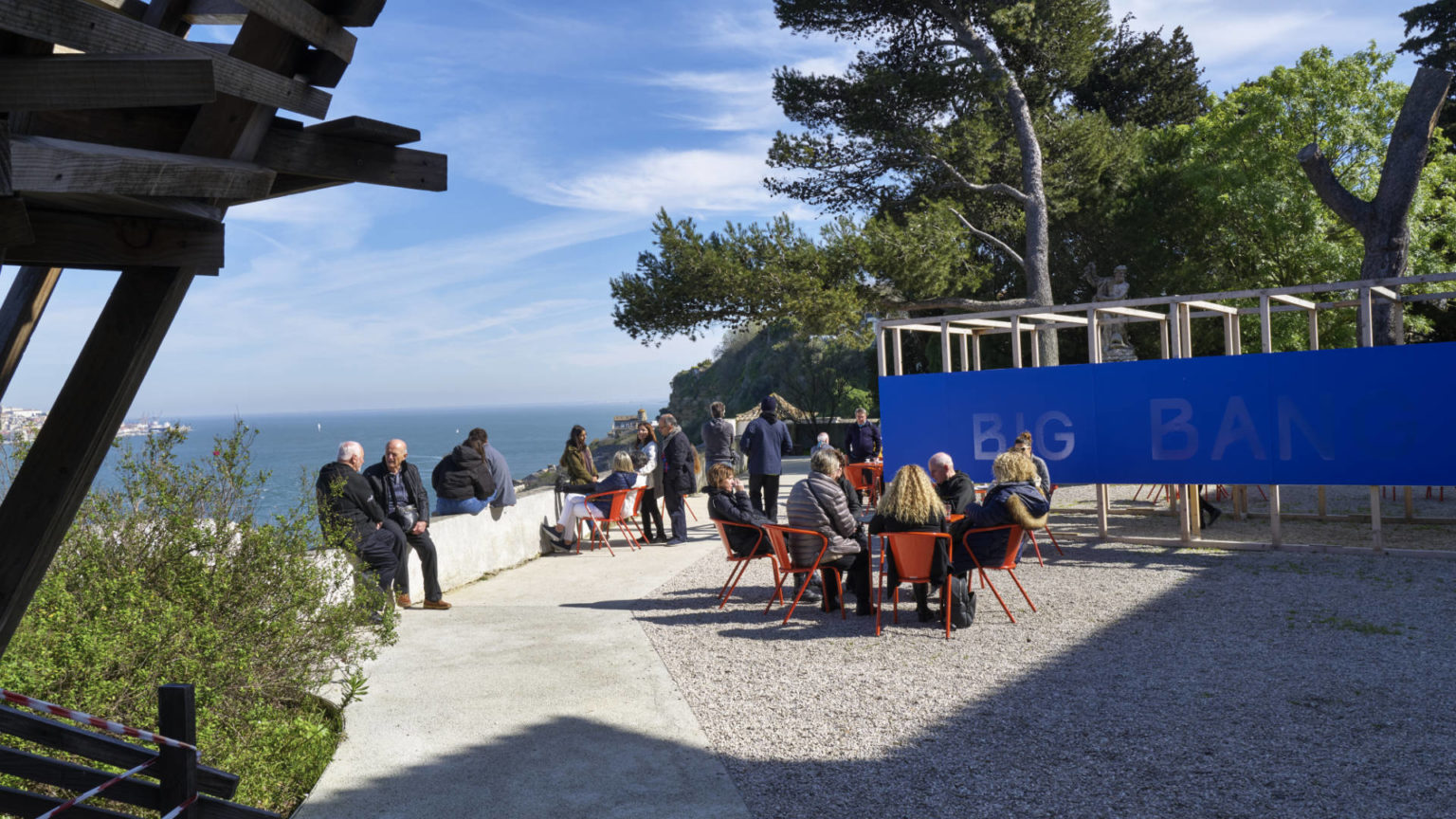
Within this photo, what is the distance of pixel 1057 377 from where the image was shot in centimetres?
1011

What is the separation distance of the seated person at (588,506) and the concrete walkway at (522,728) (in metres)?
2.82

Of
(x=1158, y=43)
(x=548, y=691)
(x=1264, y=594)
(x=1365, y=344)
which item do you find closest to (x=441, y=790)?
(x=548, y=691)

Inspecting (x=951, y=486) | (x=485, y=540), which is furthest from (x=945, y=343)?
(x=485, y=540)

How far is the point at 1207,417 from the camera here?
9336 mm

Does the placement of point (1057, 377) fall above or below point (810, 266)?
below

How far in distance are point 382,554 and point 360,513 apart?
349 mm

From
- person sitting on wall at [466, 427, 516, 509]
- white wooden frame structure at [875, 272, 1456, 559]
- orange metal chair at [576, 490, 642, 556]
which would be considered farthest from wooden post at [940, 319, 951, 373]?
person sitting on wall at [466, 427, 516, 509]

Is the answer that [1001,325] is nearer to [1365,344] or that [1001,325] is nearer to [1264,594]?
[1365,344]

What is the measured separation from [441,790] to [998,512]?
4.03 m

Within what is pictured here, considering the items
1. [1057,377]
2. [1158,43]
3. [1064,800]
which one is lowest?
[1064,800]

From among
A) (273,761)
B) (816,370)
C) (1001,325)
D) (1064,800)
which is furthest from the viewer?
(816,370)

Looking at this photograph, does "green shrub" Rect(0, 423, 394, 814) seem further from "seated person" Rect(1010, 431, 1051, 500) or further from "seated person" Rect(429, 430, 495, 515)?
"seated person" Rect(1010, 431, 1051, 500)

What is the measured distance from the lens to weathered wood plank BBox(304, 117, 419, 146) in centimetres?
258

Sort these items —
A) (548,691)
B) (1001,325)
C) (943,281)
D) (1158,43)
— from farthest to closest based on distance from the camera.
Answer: (1158,43) → (943,281) → (1001,325) → (548,691)
